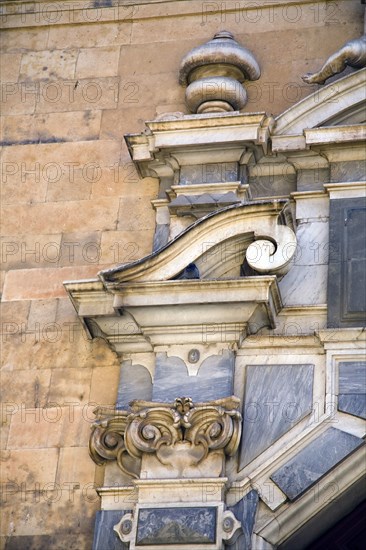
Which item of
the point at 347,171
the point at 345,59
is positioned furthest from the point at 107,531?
the point at 345,59

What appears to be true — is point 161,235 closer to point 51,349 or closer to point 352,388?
point 51,349

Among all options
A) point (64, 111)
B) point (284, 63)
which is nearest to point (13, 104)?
point (64, 111)

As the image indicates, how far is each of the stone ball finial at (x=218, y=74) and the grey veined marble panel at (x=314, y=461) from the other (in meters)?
2.46

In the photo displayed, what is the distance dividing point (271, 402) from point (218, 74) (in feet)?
8.08

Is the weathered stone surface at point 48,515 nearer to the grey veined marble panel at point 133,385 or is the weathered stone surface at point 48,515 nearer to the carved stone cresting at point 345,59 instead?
→ the grey veined marble panel at point 133,385

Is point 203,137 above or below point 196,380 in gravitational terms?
above

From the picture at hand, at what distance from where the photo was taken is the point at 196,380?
920cm

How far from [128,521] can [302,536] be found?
997mm

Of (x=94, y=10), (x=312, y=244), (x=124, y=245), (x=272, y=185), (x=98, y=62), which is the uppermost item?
(x=94, y=10)

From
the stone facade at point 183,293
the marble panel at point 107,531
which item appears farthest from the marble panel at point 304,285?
the marble panel at point 107,531

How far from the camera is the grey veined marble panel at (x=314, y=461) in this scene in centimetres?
879

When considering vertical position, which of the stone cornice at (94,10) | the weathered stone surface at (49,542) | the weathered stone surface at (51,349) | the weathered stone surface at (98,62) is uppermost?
the stone cornice at (94,10)

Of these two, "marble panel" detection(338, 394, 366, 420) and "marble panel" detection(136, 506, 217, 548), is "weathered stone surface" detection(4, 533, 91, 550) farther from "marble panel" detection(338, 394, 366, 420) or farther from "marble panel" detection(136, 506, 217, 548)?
"marble panel" detection(338, 394, 366, 420)

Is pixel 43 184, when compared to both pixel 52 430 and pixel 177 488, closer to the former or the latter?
pixel 52 430
